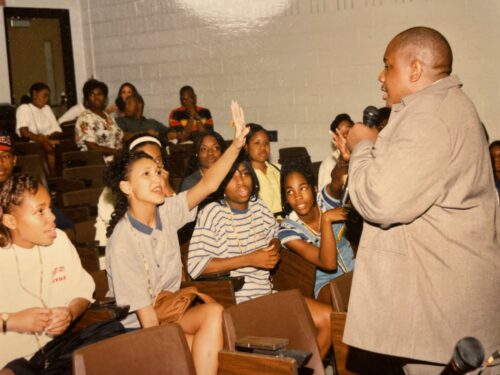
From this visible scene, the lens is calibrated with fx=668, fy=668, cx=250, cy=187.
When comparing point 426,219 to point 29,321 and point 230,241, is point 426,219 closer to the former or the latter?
point 29,321

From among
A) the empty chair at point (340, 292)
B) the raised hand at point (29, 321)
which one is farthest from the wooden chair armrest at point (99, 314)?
the empty chair at point (340, 292)

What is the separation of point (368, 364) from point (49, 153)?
209 inches

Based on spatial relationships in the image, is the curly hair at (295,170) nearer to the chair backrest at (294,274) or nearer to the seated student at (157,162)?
the chair backrest at (294,274)

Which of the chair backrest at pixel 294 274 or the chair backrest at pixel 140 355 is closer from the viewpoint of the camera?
the chair backrest at pixel 140 355

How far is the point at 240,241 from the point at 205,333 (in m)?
0.78

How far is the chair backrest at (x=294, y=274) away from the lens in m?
3.32

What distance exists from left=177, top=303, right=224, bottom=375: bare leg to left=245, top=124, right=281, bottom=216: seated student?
5.84 feet

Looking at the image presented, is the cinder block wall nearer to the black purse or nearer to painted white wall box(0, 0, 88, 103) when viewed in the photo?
painted white wall box(0, 0, 88, 103)

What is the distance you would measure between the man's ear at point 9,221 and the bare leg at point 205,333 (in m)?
0.78

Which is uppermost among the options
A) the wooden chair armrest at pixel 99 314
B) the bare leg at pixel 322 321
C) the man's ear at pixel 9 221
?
the man's ear at pixel 9 221

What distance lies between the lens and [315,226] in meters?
3.47

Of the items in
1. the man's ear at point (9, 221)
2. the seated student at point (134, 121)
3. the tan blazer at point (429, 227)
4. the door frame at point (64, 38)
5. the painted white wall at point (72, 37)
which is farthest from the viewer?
the door frame at point (64, 38)

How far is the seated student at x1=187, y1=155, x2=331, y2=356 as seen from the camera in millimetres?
3229

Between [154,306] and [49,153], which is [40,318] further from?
[49,153]
